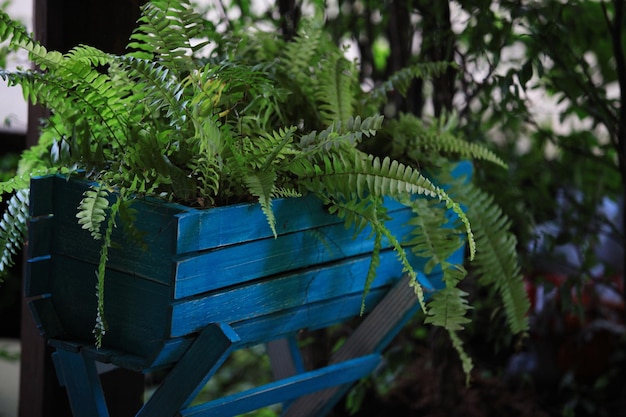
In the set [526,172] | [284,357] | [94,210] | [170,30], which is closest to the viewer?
[94,210]

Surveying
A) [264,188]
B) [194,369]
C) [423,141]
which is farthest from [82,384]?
[423,141]

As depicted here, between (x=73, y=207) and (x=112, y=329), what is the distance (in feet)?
0.63

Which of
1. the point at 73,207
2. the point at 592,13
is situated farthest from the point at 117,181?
the point at 592,13

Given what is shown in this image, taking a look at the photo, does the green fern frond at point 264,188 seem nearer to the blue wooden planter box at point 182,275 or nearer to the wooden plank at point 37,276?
the blue wooden planter box at point 182,275

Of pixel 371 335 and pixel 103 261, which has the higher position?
pixel 103 261

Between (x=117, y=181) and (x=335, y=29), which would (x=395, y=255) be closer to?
Answer: (x=117, y=181)

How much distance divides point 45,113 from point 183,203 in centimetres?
49

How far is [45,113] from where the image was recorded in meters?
1.46

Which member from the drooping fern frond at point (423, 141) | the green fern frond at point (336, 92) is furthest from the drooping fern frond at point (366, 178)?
the drooping fern frond at point (423, 141)

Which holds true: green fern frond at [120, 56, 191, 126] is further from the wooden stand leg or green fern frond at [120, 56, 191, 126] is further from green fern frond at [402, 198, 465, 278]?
the wooden stand leg

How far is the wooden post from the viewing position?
4.58 feet

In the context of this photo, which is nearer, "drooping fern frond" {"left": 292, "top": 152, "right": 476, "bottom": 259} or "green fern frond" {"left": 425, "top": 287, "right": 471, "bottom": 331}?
"drooping fern frond" {"left": 292, "top": 152, "right": 476, "bottom": 259}

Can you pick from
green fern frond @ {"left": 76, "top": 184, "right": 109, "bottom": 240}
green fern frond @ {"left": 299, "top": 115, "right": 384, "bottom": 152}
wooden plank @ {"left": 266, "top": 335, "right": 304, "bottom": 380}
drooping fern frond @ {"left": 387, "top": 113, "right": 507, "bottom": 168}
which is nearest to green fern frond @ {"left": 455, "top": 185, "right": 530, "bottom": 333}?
drooping fern frond @ {"left": 387, "top": 113, "right": 507, "bottom": 168}

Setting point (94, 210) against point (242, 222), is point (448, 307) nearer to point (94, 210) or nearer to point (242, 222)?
point (242, 222)
